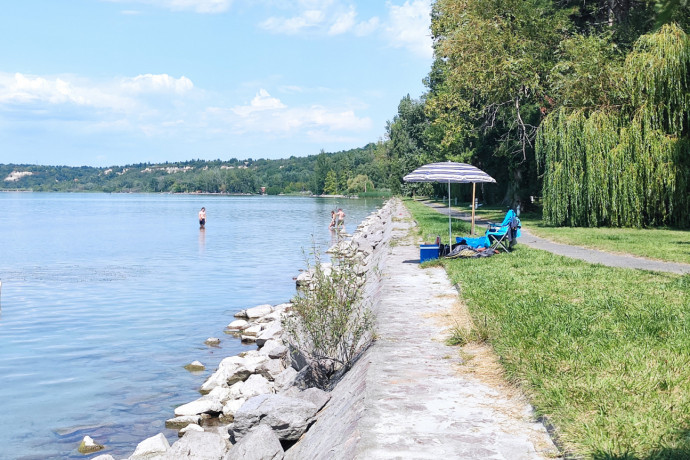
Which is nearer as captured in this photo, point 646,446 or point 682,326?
point 646,446

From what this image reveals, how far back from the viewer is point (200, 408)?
9852 millimetres

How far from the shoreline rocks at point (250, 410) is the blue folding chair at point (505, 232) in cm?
410

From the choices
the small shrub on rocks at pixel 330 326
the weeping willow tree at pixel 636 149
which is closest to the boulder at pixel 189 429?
the small shrub on rocks at pixel 330 326

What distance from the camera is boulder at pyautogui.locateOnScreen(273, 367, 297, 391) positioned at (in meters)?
9.63

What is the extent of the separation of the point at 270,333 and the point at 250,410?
672 centimetres

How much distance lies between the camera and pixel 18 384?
12.0 m

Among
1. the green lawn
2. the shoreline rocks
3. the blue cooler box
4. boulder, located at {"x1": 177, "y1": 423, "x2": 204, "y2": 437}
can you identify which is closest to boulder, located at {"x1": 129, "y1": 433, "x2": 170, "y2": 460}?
the shoreline rocks

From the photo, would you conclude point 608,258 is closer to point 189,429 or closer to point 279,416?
point 189,429

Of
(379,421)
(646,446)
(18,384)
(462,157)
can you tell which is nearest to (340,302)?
(379,421)

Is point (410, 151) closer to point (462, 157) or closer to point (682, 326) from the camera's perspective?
point (462, 157)

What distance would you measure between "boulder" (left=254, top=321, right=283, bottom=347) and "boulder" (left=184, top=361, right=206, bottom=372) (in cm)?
152

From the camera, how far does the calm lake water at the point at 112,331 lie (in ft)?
32.9

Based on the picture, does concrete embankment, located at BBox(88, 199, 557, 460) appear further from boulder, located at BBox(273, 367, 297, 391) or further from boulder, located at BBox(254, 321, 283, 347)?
boulder, located at BBox(254, 321, 283, 347)

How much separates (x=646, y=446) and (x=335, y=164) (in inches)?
7248
